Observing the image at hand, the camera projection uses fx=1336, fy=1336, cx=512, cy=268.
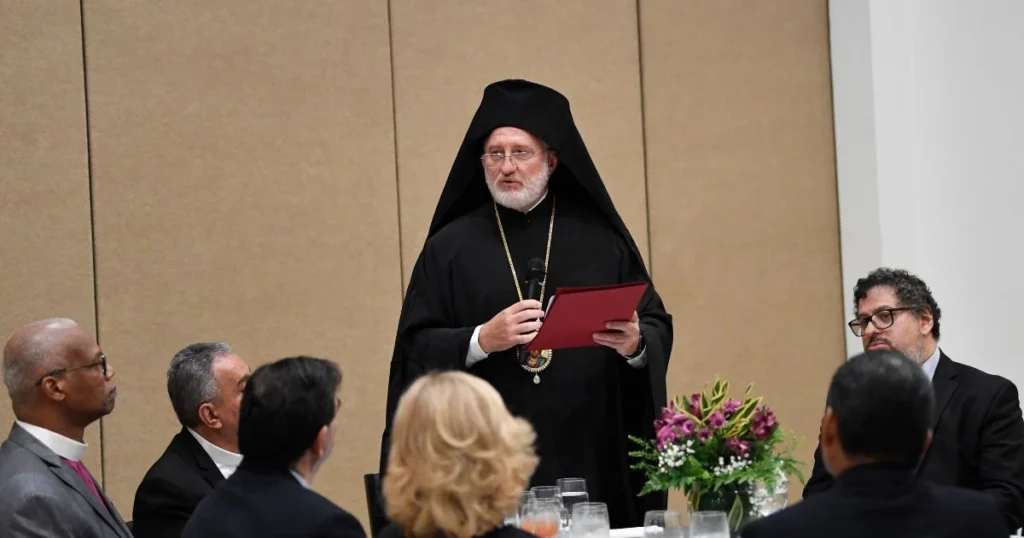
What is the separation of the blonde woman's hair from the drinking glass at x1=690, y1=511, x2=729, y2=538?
2.69ft

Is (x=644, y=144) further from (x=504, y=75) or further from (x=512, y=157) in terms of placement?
(x=512, y=157)

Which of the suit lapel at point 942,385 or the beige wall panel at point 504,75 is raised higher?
the beige wall panel at point 504,75

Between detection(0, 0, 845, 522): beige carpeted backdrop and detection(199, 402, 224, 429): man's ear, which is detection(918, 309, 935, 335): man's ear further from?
detection(0, 0, 845, 522): beige carpeted backdrop

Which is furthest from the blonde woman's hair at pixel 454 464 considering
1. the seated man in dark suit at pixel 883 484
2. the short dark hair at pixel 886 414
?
the short dark hair at pixel 886 414

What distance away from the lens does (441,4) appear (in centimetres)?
629

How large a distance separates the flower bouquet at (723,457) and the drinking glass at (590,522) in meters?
0.15

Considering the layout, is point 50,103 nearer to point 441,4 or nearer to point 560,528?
point 441,4

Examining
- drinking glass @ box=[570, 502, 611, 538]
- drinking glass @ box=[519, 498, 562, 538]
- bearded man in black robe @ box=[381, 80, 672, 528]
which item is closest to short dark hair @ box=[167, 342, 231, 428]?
bearded man in black robe @ box=[381, 80, 672, 528]

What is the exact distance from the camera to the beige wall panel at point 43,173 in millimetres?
5578

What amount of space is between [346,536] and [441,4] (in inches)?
159

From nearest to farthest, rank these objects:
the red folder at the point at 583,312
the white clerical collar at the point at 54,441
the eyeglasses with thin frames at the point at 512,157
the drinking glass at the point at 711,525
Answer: the drinking glass at the point at 711,525, the white clerical collar at the point at 54,441, the red folder at the point at 583,312, the eyeglasses with thin frames at the point at 512,157

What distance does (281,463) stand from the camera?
9.12ft

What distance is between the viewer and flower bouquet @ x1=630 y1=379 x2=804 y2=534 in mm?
3273

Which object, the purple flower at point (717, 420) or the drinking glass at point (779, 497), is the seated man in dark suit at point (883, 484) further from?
the drinking glass at point (779, 497)
